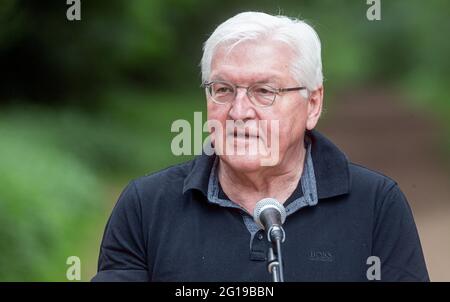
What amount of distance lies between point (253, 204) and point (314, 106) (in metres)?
0.46

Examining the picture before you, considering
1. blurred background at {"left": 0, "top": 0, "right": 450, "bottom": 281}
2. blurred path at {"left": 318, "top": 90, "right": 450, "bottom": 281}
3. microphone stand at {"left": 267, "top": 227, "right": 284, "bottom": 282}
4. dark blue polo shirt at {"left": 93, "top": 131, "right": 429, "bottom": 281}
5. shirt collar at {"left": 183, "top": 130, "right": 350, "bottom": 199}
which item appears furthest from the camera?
blurred path at {"left": 318, "top": 90, "right": 450, "bottom": 281}

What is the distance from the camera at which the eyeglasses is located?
12.1 ft

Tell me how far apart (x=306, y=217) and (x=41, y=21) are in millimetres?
9497

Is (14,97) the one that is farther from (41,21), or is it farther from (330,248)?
(330,248)

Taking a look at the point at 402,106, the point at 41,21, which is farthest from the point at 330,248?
the point at 402,106

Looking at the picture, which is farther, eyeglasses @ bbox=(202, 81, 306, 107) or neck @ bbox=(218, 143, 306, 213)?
neck @ bbox=(218, 143, 306, 213)

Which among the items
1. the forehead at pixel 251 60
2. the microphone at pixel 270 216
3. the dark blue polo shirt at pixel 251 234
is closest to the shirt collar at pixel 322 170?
the dark blue polo shirt at pixel 251 234

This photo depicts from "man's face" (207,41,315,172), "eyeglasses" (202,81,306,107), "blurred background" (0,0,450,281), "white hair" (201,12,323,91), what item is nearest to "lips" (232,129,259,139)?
"man's face" (207,41,315,172)

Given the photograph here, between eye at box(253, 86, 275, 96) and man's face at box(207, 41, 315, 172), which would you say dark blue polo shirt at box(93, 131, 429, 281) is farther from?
eye at box(253, 86, 275, 96)

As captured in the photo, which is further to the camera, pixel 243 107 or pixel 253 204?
pixel 253 204

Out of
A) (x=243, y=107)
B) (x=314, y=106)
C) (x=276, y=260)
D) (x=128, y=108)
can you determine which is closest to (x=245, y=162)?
(x=243, y=107)

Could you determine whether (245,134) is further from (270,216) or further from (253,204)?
(270,216)

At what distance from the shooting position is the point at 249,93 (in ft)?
12.0

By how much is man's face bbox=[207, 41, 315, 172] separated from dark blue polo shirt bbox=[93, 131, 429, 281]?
209 millimetres
